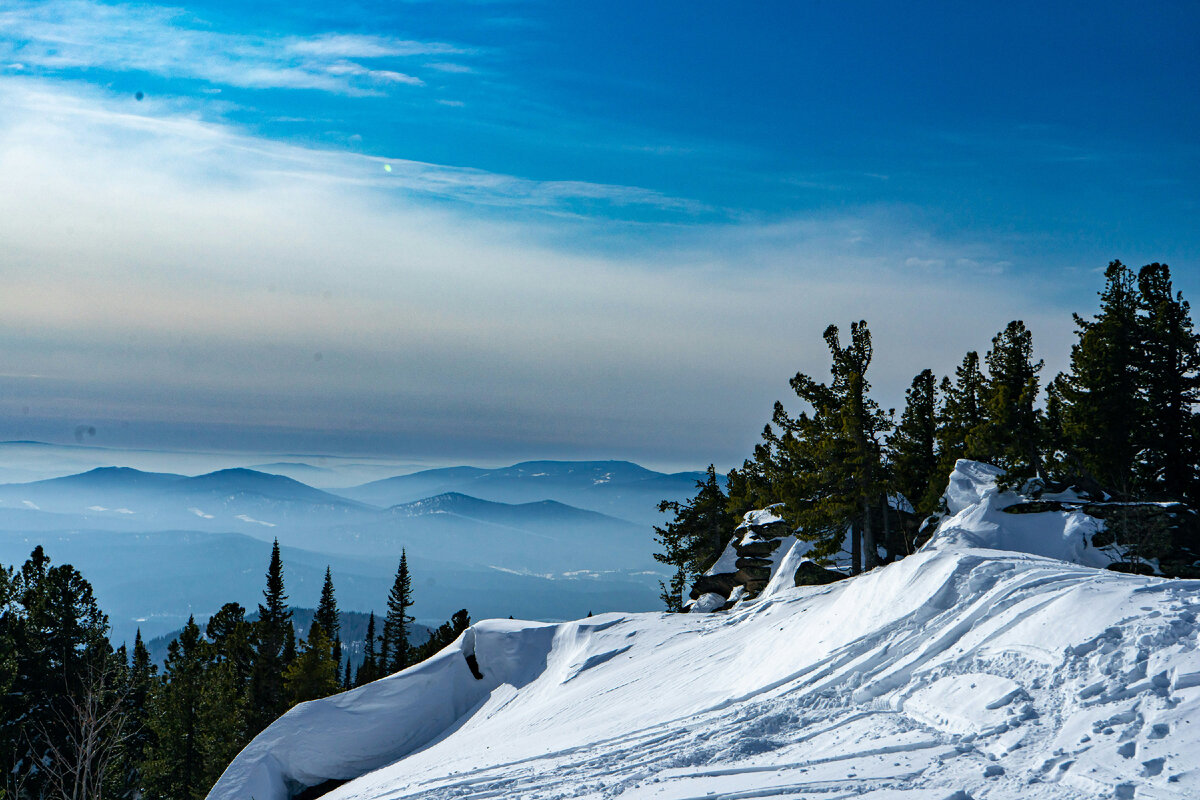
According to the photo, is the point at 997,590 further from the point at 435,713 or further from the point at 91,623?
the point at 91,623

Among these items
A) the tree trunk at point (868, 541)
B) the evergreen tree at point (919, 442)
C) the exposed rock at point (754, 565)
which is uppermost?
the evergreen tree at point (919, 442)

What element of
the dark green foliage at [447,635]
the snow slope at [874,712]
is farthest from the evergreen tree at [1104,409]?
the dark green foliage at [447,635]

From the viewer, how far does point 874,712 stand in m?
12.5

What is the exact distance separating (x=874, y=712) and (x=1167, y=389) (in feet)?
110

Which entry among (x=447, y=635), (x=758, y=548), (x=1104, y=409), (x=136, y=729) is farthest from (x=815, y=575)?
(x=136, y=729)

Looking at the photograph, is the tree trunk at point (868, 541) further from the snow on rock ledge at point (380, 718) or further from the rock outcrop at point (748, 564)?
the snow on rock ledge at point (380, 718)

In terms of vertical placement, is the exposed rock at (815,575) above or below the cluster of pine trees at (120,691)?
above

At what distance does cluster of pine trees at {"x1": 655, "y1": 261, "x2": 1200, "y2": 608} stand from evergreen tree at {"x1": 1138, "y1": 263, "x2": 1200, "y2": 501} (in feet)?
0.15

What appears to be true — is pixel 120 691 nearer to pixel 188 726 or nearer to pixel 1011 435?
pixel 188 726

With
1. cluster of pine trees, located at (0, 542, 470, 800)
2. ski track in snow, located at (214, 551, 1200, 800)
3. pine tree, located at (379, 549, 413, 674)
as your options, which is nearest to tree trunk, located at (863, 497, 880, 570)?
→ ski track in snow, located at (214, 551, 1200, 800)

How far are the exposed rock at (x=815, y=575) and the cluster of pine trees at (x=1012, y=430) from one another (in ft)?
2.65

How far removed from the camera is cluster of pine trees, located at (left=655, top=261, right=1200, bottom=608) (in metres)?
32.6

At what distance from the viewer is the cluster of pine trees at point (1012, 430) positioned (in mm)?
32625

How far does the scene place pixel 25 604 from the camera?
37.7 m
